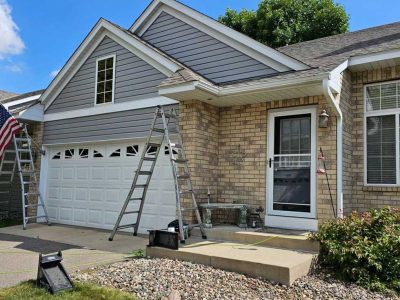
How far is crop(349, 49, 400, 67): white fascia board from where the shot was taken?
659 cm

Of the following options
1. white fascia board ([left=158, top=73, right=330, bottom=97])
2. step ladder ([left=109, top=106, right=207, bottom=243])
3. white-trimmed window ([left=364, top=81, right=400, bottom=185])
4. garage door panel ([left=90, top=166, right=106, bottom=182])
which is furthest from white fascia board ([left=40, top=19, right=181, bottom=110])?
white-trimmed window ([left=364, top=81, right=400, bottom=185])

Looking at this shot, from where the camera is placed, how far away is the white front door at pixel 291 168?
7262 mm

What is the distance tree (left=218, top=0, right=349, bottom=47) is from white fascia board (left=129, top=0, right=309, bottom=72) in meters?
13.0

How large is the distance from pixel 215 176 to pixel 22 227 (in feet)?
17.4

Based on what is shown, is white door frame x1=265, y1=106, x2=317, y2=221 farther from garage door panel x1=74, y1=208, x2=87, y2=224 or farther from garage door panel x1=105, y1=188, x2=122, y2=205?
garage door panel x1=74, y1=208, x2=87, y2=224

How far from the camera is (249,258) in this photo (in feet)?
17.6

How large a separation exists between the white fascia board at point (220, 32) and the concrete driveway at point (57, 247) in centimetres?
433

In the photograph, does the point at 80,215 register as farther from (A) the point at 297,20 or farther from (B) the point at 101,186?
(A) the point at 297,20

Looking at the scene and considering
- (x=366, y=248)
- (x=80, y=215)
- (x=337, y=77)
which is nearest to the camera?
(x=366, y=248)

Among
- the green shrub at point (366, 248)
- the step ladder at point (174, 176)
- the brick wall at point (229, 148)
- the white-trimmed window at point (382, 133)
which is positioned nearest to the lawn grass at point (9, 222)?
the step ladder at point (174, 176)

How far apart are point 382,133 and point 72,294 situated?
5.81m

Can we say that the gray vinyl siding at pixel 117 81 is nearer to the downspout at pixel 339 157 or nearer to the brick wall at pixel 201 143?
the brick wall at pixel 201 143

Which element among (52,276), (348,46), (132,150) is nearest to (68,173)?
(132,150)

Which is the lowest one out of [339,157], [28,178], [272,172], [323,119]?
[28,178]
